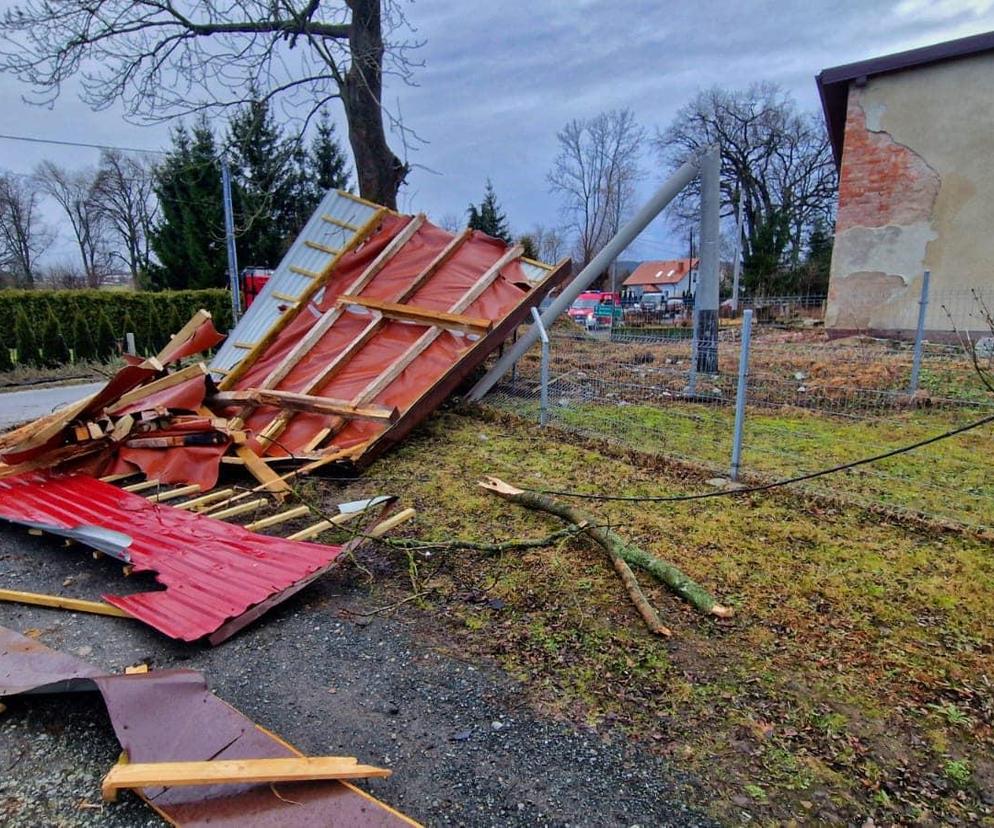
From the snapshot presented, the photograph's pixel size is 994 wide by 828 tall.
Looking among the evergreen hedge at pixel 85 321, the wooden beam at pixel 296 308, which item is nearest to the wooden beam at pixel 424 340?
the wooden beam at pixel 296 308

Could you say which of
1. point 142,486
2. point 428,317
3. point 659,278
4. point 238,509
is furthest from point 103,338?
point 659,278

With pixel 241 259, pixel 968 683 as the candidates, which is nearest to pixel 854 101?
pixel 968 683

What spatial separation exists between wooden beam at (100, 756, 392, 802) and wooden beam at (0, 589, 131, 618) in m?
1.28

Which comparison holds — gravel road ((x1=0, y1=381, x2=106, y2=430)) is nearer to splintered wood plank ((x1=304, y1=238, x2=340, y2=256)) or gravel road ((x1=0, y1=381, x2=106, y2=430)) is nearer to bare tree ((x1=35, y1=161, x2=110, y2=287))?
splintered wood plank ((x1=304, y1=238, x2=340, y2=256))

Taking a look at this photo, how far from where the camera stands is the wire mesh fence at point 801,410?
14.6ft

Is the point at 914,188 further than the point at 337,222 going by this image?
Yes

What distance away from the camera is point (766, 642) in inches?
100

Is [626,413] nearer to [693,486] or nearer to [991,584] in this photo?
[693,486]

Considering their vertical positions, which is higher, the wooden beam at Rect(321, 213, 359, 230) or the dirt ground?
the wooden beam at Rect(321, 213, 359, 230)

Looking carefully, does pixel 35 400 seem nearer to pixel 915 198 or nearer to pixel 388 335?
pixel 388 335

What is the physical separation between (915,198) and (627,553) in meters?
12.4

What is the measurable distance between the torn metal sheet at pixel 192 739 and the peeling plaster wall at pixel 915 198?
13251 millimetres

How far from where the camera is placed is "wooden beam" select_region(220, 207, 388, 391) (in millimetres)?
6500

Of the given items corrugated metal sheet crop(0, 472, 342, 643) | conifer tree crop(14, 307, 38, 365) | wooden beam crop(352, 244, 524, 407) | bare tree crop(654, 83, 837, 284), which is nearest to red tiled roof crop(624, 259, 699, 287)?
bare tree crop(654, 83, 837, 284)
